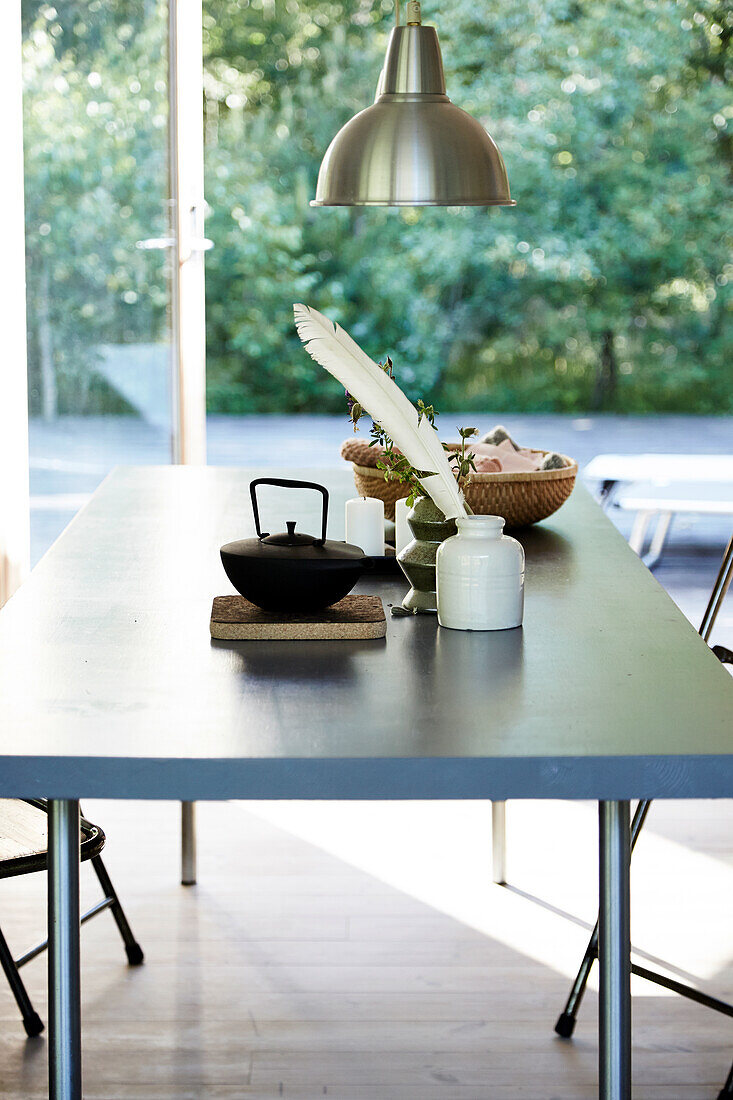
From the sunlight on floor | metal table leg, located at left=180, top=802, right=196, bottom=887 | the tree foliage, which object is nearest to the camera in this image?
the sunlight on floor

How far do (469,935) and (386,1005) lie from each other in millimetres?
321

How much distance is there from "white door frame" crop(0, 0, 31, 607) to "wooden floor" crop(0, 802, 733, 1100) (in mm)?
1040

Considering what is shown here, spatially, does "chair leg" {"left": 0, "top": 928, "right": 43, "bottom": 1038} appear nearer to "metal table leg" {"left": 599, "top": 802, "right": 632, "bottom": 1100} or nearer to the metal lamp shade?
"metal table leg" {"left": 599, "top": 802, "right": 632, "bottom": 1100}

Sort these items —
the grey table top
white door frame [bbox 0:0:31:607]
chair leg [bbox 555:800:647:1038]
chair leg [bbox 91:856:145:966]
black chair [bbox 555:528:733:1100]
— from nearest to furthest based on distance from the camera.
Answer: the grey table top < black chair [bbox 555:528:733:1100] < chair leg [bbox 555:800:647:1038] < chair leg [bbox 91:856:145:966] < white door frame [bbox 0:0:31:607]

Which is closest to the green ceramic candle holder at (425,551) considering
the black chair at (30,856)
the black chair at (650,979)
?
the black chair at (650,979)

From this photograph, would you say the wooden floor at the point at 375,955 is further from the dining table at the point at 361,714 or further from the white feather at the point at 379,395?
the white feather at the point at 379,395

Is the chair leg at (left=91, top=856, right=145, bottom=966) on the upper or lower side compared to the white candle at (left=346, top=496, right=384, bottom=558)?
lower

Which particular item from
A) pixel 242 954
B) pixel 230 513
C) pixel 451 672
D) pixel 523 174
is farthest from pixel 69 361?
pixel 523 174

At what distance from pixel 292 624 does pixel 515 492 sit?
73 centimetres

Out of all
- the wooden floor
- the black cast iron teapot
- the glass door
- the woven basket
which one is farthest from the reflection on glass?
the black cast iron teapot

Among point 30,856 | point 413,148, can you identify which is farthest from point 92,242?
point 30,856

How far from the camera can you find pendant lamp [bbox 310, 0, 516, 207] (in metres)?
1.94

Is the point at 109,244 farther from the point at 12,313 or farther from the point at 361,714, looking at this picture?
the point at 361,714

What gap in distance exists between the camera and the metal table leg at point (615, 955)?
143cm
